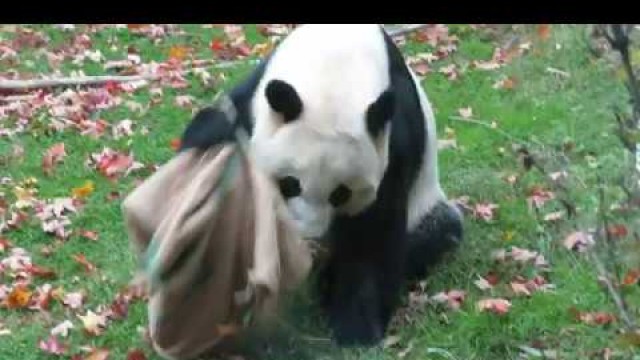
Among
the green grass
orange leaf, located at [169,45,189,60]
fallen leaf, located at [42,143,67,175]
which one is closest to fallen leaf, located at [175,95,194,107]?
the green grass

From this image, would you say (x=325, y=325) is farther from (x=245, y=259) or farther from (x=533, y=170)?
(x=533, y=170)

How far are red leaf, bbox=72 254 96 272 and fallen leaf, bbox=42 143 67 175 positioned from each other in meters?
1.27

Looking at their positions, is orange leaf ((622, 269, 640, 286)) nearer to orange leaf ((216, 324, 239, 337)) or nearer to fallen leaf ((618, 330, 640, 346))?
fallen leaf ((618, 330, 640, 346))

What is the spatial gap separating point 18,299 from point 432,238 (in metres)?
1.66

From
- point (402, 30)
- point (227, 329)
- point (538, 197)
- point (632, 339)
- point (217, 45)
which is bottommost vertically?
point (217, 45)

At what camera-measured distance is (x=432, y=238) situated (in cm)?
483

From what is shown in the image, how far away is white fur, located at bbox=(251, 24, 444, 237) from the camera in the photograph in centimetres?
392

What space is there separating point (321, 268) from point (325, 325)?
0.68ft

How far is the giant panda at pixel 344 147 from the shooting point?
3928 millimetres

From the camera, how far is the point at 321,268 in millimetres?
4297

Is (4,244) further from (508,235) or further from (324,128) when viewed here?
(508,235)

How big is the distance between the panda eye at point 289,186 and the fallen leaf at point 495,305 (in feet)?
2.75

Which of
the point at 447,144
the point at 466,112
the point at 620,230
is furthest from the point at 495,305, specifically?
the point at 466,112
